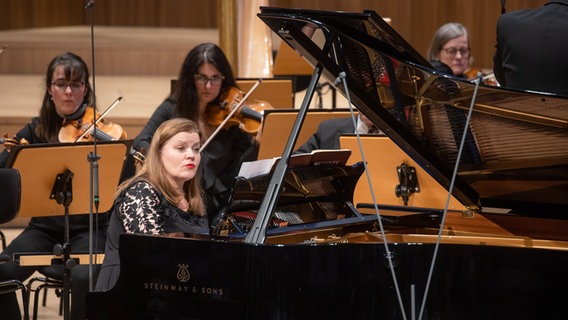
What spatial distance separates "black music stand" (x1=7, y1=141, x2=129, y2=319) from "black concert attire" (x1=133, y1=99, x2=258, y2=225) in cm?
75

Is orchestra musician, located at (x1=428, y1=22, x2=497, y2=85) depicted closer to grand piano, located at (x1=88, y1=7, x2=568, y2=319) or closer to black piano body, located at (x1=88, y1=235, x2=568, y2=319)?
grand piano, located at (x1=88, y1=7, x2=568, y2=319)

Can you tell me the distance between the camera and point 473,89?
112 inches

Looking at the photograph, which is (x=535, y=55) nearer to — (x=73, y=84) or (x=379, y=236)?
(x=379, y=236)

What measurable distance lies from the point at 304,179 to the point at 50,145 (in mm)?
1004

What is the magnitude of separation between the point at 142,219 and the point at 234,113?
1.60 meters

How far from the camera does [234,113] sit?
15.3ft

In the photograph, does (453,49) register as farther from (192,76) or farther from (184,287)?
(184,287)

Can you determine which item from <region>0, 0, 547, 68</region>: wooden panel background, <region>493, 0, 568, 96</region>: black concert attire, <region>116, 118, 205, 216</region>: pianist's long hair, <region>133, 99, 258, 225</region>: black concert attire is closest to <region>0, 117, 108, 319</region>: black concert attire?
<region>133, 99, 258, 225</region>: black concert attire

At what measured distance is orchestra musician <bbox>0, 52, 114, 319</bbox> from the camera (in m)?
3.88

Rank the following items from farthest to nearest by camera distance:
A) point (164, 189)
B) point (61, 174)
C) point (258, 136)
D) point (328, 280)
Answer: point (258, 136) → point (61, 174) → point (164, 189) → point (328, 280)

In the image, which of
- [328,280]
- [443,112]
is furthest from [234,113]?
[328,280]

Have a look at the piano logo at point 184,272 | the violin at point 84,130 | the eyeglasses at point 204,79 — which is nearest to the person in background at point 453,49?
the eyeglasses at point 204,79

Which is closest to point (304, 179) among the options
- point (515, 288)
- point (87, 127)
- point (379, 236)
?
point (379, 236)

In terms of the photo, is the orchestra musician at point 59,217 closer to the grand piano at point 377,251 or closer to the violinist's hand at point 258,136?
the violinist's hand at point 258,136
